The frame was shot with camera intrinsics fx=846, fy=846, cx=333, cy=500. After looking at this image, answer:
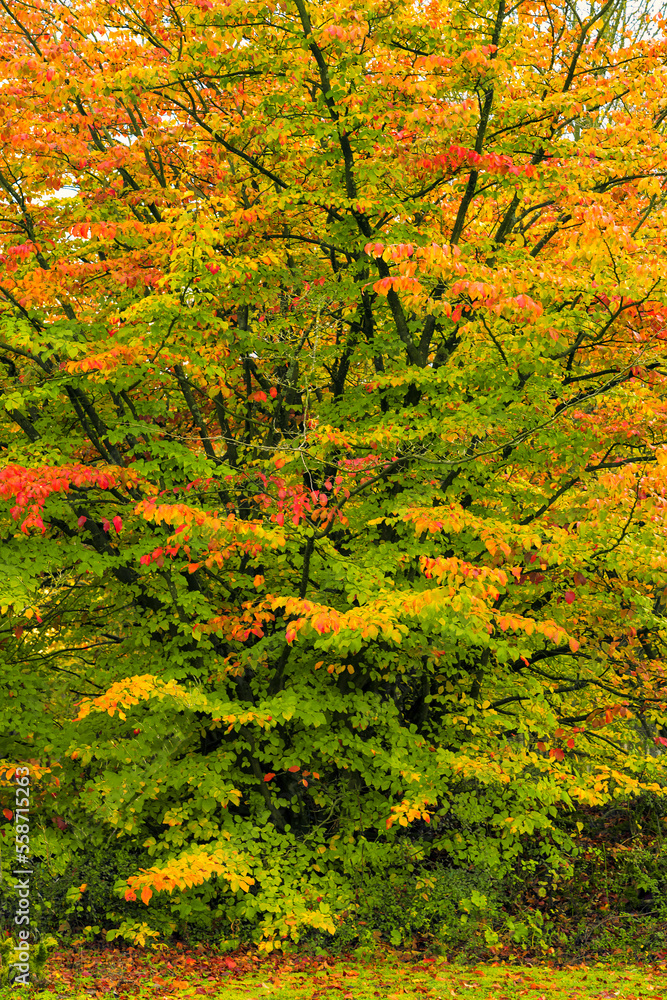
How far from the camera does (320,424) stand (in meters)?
8.47

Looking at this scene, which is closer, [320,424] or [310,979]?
[310,979]

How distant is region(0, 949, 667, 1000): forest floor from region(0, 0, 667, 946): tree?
45cm

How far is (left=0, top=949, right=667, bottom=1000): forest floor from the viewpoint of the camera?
21.6 feet

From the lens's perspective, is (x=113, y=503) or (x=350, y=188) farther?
(x=113, y=503)

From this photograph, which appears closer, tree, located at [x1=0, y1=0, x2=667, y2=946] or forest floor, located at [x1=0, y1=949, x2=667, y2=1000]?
forest floor, located at [x1=0, y1=949, x2=667, y2=1000]

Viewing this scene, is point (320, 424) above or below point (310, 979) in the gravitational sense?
above

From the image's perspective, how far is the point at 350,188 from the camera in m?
7.96

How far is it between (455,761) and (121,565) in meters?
3.80

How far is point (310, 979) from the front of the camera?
285 inches

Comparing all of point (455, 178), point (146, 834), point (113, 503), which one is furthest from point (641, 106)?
point (146, 834)

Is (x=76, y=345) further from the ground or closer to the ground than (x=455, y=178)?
closer to the ground

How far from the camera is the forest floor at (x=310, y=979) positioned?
Result: 21.6 feet

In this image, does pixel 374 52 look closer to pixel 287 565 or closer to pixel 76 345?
pixel 76 345

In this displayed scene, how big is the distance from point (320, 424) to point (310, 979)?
5014 mm
